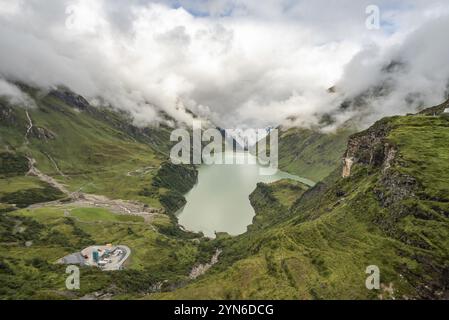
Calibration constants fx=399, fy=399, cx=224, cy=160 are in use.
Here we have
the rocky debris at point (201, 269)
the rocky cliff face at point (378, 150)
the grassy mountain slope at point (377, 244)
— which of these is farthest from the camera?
the rocky debris at point (201, 269)

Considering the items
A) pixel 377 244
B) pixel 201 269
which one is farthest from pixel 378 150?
pixel 201 269

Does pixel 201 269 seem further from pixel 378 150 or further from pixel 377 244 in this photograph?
pixel 378 150

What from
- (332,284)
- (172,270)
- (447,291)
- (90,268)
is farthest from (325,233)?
(90,268)

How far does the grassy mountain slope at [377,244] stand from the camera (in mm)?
103000

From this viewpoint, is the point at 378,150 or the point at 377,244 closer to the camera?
the point at 377,244

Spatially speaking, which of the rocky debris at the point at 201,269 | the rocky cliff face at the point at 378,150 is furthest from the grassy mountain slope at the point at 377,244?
the rocky debris at the point at 201,269

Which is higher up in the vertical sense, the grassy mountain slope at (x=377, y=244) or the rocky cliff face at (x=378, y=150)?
the rocky cliff face at (x=378, y=150)

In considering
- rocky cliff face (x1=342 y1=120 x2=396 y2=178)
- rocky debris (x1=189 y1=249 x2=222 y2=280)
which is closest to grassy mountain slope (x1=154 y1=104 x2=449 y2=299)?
rocky cliff face (x1=342 y1=120 x2=396 y2=178)

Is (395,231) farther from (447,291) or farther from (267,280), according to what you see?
(267,280)

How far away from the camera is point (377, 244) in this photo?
119438 mm

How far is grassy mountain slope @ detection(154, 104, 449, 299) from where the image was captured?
338ft

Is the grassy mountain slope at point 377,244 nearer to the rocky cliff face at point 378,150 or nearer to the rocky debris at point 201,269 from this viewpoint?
the rocky cliff face at point 378,150
